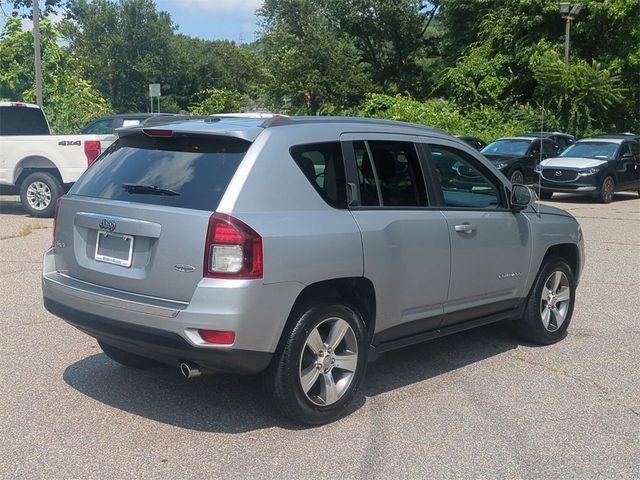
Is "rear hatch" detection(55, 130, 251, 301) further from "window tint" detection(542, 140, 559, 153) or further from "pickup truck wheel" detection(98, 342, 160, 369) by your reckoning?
"window tint" detection(542, 140, 559, 153)

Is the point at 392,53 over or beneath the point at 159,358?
over

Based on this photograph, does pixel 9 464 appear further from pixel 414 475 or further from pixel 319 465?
pixel 414 475

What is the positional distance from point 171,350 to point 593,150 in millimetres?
19023

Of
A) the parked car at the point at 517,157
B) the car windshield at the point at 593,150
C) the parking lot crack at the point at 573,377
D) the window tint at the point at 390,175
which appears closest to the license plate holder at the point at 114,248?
the window tint at the point at 390,175

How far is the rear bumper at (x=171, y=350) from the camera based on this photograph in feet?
13.8

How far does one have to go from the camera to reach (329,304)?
4609mm

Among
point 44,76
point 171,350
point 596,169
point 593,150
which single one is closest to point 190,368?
point 171,350

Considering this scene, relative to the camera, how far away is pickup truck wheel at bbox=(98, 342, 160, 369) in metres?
5.47

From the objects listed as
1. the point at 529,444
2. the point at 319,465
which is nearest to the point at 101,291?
the point at 319,465

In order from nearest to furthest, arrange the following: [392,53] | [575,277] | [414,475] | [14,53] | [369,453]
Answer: [414,475], [369,453], [575,277], [14,53], [392,53]

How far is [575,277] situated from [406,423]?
2.86m

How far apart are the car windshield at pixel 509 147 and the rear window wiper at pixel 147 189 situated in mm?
18101

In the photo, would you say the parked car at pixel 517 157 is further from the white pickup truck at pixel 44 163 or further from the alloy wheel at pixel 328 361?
the alloy wheel at pixel 328 361

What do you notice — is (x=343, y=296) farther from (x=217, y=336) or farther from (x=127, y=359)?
(x=127, y=359)
